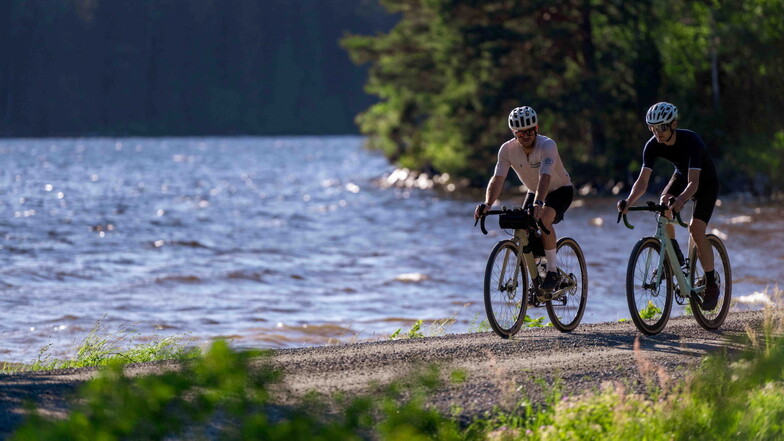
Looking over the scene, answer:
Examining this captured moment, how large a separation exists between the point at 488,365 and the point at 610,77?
108 feet

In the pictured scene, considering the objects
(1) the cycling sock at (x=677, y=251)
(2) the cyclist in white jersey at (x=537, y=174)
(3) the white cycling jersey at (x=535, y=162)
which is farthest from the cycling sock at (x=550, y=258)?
(1) the cycling sock at (x=677, y=251)

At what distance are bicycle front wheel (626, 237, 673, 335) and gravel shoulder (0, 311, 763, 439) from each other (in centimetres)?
19

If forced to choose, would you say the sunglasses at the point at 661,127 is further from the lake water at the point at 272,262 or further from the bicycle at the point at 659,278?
the lake water at the point at 272,262

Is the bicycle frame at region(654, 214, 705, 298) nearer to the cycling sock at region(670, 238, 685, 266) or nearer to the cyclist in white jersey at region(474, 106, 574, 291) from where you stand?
the cycling sock at region(670, 238, 685, 266)

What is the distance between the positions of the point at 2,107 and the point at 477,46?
14683 cm

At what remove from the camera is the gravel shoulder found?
7.06 m

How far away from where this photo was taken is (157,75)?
18462 cm

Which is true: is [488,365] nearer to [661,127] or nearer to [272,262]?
[661,127]

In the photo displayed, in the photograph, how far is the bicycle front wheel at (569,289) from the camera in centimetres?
1005

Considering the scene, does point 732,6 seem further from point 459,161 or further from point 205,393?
point 205,393

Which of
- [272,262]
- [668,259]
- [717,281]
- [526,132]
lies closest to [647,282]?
[668,259]

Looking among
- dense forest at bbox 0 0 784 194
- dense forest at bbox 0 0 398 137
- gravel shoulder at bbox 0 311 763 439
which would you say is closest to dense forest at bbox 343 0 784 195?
dense forest at bbox 0 0 784 194

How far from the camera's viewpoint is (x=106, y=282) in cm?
1911

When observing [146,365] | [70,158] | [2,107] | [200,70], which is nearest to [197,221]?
[146,365]
